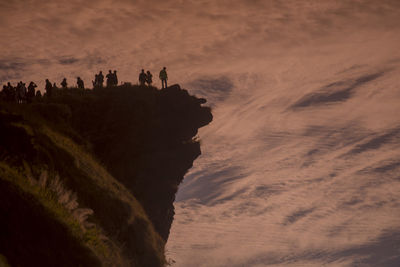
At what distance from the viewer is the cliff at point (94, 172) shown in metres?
10.9

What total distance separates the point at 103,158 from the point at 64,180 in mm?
15735

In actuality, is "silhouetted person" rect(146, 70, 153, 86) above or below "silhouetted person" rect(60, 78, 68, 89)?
below

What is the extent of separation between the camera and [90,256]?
38.4 ft

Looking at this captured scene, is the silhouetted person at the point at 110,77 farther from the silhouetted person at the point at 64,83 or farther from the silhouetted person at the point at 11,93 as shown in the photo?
the silhouetted person at the point at 11,93

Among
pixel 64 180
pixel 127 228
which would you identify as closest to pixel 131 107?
pixel 127 228

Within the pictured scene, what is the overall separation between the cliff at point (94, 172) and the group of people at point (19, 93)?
1763 millimetres

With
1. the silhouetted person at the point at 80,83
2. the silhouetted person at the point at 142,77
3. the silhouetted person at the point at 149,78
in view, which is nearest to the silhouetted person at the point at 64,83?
the silhouetted person at the point at 80,83

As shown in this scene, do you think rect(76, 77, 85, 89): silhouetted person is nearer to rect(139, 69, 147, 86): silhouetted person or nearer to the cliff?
the cliff

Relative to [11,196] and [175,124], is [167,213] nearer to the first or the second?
[175,124]

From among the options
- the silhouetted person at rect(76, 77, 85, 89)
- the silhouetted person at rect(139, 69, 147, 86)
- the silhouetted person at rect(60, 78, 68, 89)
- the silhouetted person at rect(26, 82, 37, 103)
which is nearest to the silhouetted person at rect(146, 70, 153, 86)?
the silhouetted person at rect(139, 69, 147, 86)

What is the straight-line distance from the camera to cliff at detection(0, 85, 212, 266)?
10.9 m

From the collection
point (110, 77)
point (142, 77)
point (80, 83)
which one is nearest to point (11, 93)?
point (80, 83)

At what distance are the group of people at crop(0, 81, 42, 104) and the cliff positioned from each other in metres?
1.76

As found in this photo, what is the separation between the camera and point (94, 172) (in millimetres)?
21562
